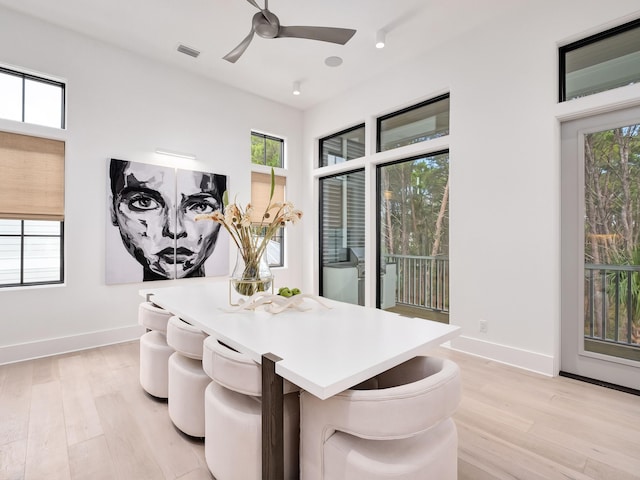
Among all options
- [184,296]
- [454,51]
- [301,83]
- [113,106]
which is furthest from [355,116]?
[184,296]

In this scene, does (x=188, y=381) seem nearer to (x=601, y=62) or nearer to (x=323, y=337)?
(x=323, y=337)

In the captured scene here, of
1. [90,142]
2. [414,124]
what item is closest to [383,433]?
[414,124]

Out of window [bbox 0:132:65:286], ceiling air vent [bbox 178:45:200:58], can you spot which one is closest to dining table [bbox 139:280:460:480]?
window [bbox 0:132:65:286]

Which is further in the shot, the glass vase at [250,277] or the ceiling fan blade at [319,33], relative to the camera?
the ceiling fan blade at [319,33]

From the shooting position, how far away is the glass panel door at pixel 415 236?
12.1 ft

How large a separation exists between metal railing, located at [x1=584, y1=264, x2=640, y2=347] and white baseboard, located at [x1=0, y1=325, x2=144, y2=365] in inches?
174

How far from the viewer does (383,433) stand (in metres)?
1.04

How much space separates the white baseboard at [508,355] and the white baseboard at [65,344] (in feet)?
11.6

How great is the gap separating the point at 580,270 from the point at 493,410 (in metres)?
1.43

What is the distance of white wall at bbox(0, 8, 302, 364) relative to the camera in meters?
3.08

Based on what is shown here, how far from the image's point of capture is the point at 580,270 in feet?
8.85

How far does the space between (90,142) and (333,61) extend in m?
Answer: 2.80

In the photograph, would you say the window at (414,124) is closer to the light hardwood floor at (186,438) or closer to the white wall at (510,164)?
the white wall at (510,164)

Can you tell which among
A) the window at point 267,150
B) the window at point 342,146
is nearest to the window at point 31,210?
the window at point 267,150
